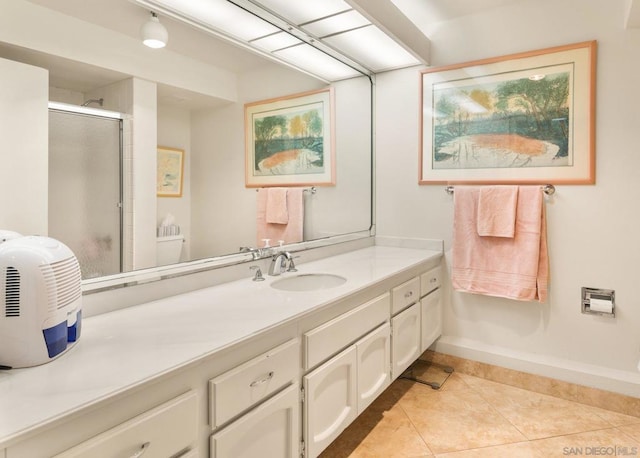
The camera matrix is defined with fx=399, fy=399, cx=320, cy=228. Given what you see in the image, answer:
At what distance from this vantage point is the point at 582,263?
2213mm

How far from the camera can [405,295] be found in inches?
83.3

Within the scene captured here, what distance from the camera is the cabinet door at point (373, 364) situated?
172cm

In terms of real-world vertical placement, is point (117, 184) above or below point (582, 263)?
above

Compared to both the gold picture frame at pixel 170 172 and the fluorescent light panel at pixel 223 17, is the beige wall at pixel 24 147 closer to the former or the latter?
the gold picture frame at pixel 170 172

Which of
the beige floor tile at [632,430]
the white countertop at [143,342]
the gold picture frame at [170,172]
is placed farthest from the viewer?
the beige floor tile at [632,430]

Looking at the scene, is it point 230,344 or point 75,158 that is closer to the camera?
point 230,344

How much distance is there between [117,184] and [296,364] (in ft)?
2.85

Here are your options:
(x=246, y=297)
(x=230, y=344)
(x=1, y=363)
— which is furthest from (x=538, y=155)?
(x=1, y=363)

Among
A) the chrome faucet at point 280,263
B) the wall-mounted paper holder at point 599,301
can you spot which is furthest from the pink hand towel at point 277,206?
the wall-mounted paper holder at point 599,301

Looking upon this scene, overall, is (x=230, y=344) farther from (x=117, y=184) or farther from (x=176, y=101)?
(x=176, y=101)

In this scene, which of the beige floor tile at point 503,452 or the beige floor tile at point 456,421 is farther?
the beige floor tile at point 456,421

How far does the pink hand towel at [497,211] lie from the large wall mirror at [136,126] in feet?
4.09

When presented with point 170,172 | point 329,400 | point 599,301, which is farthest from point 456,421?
point 170,172

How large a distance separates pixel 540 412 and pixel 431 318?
2.39 ft
